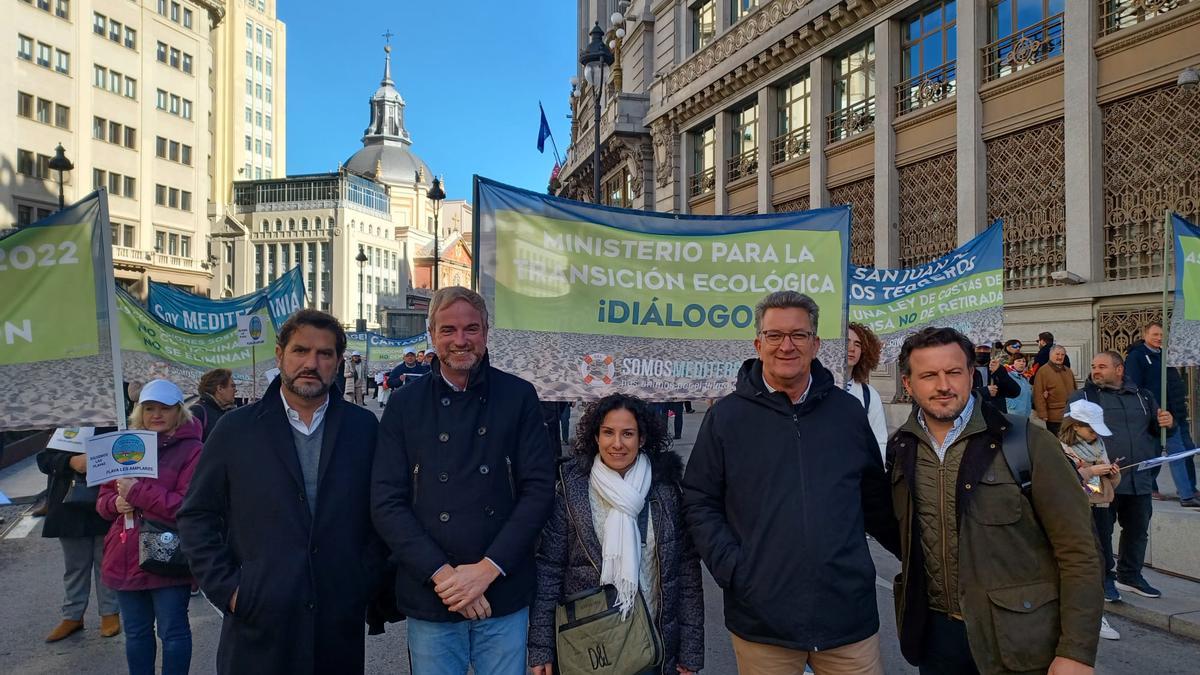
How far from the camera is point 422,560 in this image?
2.94m

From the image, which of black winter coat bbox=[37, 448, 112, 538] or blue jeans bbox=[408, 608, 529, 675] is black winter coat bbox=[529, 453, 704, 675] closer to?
blue jeans bbox=[408, 608, 529, 675]

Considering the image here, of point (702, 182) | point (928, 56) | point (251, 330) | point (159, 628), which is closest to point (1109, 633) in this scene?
point (159, 628)

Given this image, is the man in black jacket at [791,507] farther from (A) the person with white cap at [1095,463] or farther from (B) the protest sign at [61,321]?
(B) the protest sign at [61,321]

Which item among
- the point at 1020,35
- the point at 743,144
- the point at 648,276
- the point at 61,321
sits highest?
the point at 743,144

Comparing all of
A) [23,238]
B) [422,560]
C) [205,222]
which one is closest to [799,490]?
[422,560]

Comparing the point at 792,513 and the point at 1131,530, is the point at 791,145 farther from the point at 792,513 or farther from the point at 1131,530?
the point at 792,513

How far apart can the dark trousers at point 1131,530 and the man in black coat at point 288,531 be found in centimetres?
543

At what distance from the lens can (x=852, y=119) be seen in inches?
Result: 776

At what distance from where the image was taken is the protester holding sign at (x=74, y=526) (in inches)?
210

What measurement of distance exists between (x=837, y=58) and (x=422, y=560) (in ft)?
65.8

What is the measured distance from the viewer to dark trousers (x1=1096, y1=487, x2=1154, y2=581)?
241 inches

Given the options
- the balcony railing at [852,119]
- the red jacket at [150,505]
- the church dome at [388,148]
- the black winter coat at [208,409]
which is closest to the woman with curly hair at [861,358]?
the red jacket at [150,505]

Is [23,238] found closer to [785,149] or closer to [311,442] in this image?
[311,442]

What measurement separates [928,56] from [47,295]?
17198 mm
